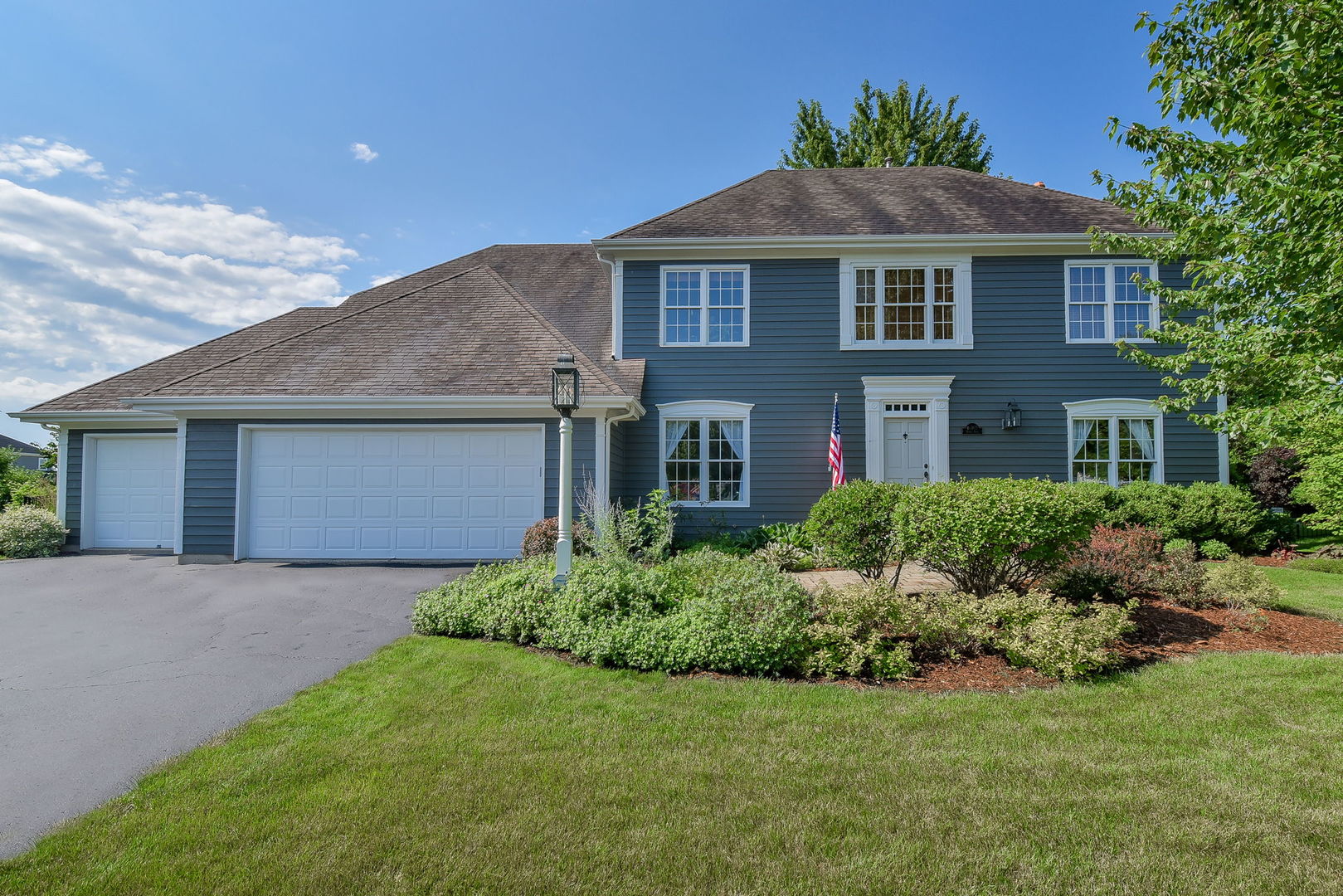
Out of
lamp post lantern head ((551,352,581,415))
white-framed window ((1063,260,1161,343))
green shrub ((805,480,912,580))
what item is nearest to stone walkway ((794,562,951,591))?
green shrub ((805,480,912,580))

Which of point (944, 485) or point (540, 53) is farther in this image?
point (540, 53)

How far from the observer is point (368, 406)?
10461mm

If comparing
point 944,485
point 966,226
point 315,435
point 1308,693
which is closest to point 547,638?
point 944,485

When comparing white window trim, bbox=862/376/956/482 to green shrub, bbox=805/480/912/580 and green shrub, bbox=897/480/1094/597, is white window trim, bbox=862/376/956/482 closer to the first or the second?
green shrub, bbox=805/480/912/580

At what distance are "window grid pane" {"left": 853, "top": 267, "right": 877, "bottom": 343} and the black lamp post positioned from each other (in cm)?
717

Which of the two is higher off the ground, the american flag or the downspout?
the downspout

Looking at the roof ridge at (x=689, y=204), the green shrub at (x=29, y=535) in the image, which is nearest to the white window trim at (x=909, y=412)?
the roof ridge at (x=689, y=204)

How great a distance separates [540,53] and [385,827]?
1159cm

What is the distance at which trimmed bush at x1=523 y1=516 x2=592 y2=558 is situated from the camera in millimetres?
9273

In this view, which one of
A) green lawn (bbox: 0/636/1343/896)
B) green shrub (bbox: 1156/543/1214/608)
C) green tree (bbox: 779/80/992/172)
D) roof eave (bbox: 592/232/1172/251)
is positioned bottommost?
green lawn (bbox: 0/636/1343/896)

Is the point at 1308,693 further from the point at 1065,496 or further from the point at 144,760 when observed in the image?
the point at 144,760

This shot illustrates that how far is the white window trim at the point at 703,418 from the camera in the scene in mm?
12172

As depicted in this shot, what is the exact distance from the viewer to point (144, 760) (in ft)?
12.0

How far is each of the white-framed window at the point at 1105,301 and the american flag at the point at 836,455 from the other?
4857mm
